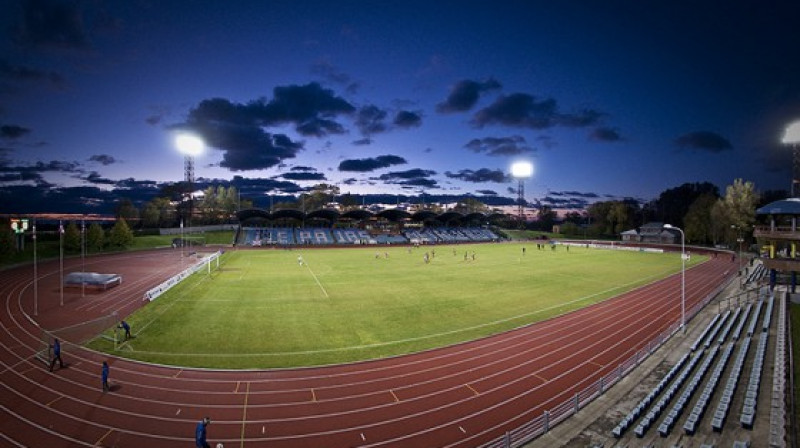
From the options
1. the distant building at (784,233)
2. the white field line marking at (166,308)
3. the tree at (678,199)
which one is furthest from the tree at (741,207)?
the white field line marking at (166,308)

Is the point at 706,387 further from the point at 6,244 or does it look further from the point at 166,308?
the point at 6,244

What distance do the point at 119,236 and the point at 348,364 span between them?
223 ft

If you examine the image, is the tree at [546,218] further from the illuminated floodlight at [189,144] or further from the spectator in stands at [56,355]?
the spectator in stands at [56,355]

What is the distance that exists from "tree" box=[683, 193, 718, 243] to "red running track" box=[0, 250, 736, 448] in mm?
77603

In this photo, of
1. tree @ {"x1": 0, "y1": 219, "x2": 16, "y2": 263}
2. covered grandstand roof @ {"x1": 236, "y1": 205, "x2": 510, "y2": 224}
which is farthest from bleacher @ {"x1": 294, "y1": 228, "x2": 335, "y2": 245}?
tree @ {"x1": 0, "y1": 219, "x2": 16, "y2": 263}

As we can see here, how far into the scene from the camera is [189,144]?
66375 mm

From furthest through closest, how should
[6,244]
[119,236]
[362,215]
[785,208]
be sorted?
1. [362,215]
2. [119,236]
3. [6,244]
4. [785,208]

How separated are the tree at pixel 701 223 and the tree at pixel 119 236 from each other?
114 metres

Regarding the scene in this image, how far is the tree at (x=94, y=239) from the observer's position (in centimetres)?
6050

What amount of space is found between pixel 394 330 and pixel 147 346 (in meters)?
13.2

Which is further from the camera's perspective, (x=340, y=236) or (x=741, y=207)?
(x=340, y=236)

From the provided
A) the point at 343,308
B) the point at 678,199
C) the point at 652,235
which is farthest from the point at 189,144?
the point at 678,199

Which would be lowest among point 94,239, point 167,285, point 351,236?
point 167,285

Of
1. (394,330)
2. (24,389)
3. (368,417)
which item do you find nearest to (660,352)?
(394,330)
